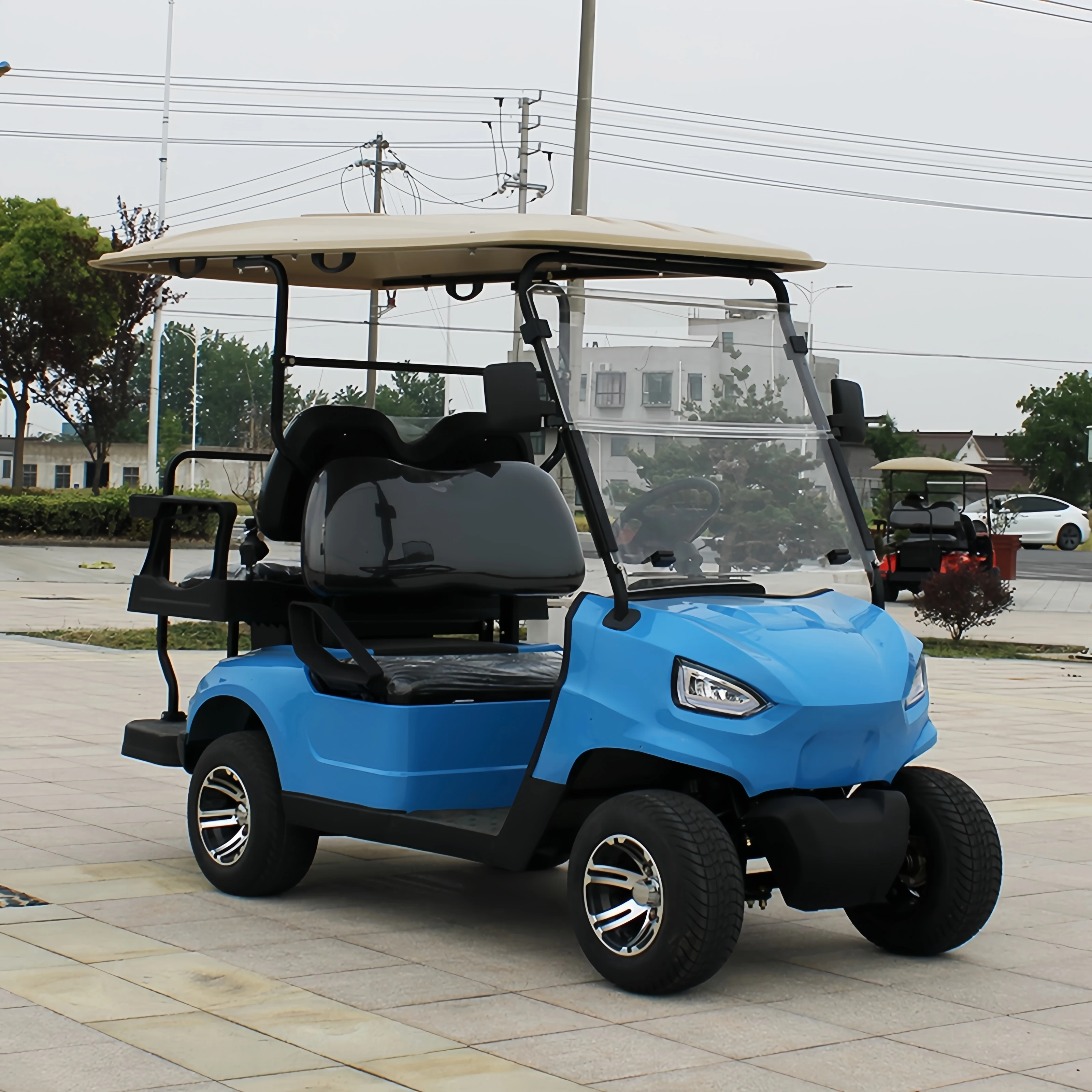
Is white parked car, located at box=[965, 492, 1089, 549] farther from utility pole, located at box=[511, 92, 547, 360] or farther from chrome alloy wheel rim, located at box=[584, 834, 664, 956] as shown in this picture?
chrome alloy wheel rim, located at box=[584, 834, 664, 956]

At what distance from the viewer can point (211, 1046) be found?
4.24 m

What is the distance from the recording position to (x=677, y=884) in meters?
4.65

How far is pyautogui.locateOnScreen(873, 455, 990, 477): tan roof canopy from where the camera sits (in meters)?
25.1

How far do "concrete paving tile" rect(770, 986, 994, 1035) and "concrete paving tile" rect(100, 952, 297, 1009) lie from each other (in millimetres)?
1427

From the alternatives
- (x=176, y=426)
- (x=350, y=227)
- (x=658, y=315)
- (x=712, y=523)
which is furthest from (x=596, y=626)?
(x=176, y=426)

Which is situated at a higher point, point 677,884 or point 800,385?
point 800,385

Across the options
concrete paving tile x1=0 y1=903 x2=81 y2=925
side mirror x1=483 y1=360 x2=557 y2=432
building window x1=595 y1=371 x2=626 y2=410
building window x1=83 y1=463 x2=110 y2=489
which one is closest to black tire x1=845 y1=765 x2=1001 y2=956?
building window x1=595 y1=371 x2=626 y2=410

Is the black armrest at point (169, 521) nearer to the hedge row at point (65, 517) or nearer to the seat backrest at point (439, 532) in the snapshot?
the seat backrest at point (439, 532)

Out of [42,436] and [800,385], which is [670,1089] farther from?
[42,436]

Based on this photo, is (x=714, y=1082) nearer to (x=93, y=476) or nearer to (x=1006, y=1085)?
(x=1006, y=1085)

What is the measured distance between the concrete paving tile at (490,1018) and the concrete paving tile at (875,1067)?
0.57 metres

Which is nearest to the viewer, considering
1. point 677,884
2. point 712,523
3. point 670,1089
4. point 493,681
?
point 670,1089

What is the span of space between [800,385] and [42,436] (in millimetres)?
95761

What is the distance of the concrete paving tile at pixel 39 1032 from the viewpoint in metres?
4.21
